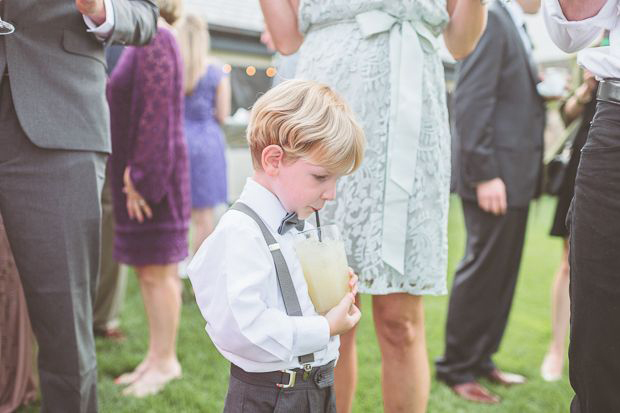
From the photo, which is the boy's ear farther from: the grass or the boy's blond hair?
the grass

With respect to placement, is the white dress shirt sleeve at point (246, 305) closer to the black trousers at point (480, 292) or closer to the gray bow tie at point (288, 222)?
the gray bow tie at point (288, 222)

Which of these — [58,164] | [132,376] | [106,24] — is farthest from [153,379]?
[106,24]

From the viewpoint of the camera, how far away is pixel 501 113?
124 inches

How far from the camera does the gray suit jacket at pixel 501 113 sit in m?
3.10

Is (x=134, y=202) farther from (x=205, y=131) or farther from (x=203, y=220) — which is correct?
(x=203, y=220)

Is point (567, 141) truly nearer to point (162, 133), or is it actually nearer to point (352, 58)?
point (352, 58)

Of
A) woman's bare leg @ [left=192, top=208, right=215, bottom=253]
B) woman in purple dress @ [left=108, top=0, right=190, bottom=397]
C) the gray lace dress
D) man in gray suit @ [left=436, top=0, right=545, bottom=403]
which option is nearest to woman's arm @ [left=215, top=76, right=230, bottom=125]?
woman's bare leg @ [left=192, top=208, right=215, bottom=253]

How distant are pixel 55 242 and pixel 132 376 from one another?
4.70ft

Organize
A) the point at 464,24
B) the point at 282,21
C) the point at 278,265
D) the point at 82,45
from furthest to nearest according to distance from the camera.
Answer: the point at 282,21
the point at 464,24
the point at 82,45
the point at 278,265

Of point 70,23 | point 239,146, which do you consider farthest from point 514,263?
point 239,146

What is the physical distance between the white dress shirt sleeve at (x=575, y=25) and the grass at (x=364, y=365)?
1.16 metres

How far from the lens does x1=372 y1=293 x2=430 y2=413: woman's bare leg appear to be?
2.04 m

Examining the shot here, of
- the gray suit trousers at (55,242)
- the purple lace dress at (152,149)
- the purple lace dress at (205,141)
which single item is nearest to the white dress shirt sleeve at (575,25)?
the gray suit trousers at (55,242)

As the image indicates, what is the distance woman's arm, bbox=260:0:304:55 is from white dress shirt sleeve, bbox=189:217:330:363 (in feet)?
3.29
